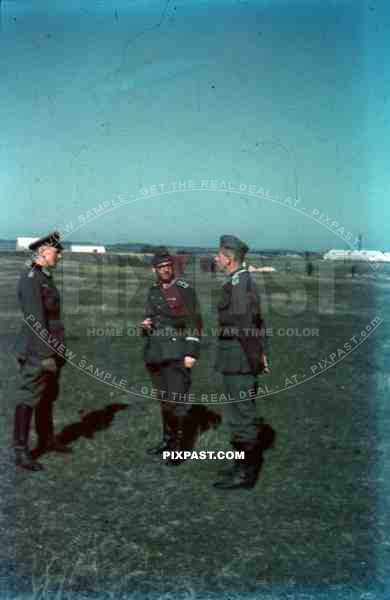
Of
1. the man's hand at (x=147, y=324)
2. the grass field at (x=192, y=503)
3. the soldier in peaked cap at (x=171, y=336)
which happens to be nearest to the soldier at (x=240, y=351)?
the grass field at (x=192, y=503)

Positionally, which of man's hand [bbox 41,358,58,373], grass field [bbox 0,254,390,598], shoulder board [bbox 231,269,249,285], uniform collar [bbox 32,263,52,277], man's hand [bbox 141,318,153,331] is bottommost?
grass field [bbox 0,254,390,598]

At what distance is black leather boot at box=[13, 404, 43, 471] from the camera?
16.3ft

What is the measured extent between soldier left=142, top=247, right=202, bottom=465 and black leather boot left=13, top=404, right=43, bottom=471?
1.19 metres

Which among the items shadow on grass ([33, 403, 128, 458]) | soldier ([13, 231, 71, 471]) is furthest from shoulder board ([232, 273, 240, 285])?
shadow on grass ([33, 403, 128, 458])

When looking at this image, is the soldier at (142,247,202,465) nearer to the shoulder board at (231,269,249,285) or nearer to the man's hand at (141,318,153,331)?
the man's hand at (141,318,153,331)

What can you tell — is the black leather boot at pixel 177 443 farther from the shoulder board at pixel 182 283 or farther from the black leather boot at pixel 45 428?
the shoulder board at pixel 182 283

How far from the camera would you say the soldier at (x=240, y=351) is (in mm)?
4621

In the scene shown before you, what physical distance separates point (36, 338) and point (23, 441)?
99 cm

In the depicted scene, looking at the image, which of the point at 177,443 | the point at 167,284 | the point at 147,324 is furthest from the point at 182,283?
the point at 177,443

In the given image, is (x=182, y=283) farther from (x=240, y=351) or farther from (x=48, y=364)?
(x=48, y=364)

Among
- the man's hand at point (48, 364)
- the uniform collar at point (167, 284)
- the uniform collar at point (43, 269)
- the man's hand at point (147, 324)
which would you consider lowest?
the man's hand at point (48, 364)

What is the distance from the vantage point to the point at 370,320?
54.6ft

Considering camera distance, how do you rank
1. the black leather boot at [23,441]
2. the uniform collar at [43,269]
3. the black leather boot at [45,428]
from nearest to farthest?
the black leather boot at [23,441] < the uniform collar at [43,269] < the black leather boot at [45,428]

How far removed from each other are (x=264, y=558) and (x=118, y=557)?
990mm
